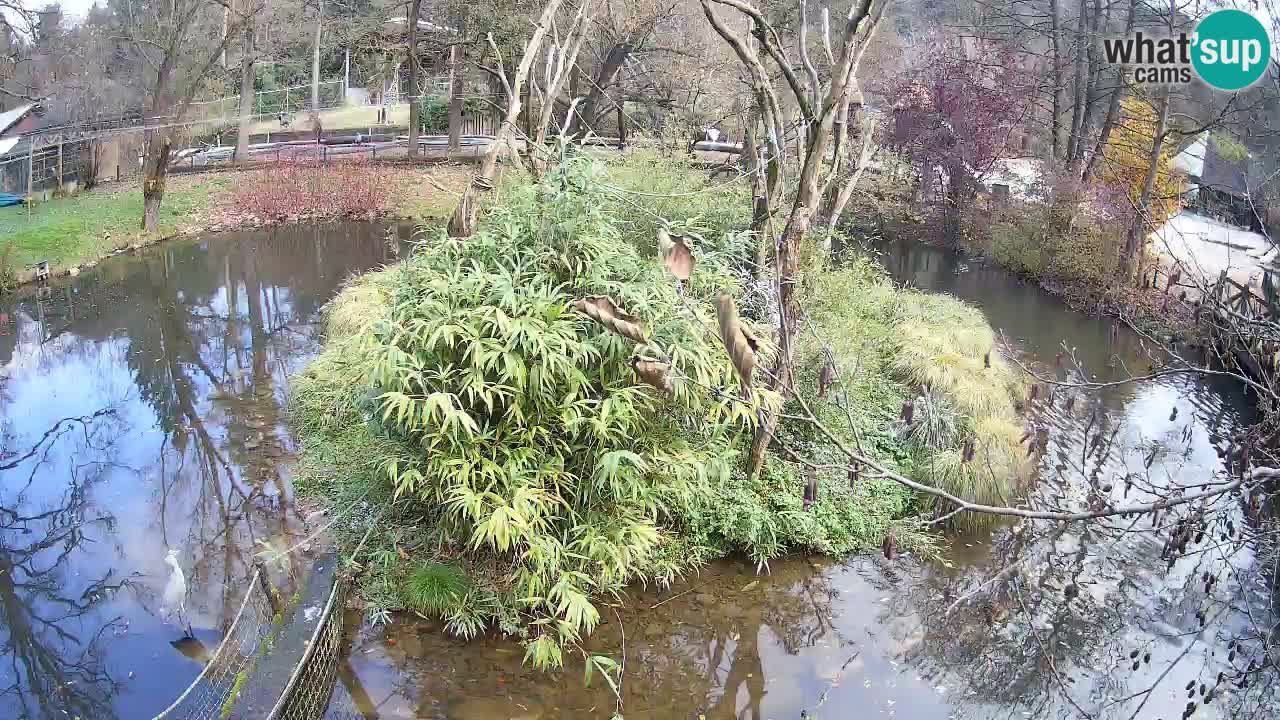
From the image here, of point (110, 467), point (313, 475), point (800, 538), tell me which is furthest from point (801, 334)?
point (110, 467)

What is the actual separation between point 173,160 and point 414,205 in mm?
4846

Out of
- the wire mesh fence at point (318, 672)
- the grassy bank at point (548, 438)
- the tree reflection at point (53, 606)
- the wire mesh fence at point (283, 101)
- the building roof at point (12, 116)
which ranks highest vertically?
the wire mesh fence at point (283, 101)

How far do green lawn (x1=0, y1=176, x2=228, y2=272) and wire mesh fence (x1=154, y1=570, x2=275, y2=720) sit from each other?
9.31 meters

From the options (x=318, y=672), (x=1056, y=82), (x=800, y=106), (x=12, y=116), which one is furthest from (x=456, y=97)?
(x=318, y=672)

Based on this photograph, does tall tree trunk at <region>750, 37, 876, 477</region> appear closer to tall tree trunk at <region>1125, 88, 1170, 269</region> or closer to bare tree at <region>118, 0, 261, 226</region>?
tall tree trunk at <region>1125, 88, 1170, 269</region>

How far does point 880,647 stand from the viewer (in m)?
5.59

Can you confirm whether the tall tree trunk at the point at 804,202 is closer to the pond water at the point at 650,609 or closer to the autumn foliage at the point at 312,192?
the pond water at the point at 650,609

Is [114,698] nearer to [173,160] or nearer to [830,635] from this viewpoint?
[830,635]

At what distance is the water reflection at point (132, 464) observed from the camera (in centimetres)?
532

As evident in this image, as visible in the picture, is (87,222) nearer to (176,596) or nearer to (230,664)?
(176,596)

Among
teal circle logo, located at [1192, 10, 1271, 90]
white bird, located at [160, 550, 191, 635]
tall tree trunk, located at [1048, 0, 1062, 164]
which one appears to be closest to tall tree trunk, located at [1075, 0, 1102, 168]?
tall tree trunk, located at [1048, 0, 1062, 164]

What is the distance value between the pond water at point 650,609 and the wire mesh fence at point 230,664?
0.18 m

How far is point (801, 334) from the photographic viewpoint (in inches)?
295

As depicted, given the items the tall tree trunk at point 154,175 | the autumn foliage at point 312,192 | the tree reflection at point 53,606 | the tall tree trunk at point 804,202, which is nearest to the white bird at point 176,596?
the tree reflection at point 53,606
